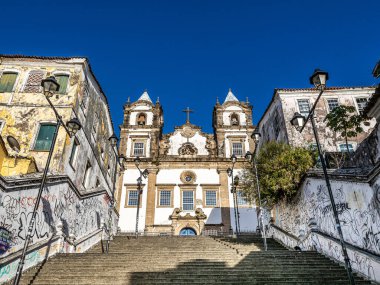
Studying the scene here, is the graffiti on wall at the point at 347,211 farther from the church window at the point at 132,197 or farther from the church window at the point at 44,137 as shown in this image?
the church window at the point at 132,197

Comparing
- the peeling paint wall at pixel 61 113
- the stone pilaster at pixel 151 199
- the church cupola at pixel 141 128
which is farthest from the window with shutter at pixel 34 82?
the church cupola at pixel 141 128

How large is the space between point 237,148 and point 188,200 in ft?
26.2

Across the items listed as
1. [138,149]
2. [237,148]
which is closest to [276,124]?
[237,148]

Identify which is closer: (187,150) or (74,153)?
(74,153)

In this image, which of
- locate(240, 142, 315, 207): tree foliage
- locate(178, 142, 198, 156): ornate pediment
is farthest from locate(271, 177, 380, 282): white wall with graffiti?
locate(178, 142, 198, 156): ornate pediment

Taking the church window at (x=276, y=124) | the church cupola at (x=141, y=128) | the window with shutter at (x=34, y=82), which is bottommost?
the window with shutter at (x=34, y=82)

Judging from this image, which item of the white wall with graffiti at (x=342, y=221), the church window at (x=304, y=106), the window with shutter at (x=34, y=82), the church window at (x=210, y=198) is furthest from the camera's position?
the church window at (x=210, y=198)

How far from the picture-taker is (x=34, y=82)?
17.5 metres

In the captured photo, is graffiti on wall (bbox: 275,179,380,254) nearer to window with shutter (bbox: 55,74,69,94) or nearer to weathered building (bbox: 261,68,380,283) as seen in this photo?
weathered building (bbox: 261,68,380,283)

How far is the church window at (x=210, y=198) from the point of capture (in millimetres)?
27609

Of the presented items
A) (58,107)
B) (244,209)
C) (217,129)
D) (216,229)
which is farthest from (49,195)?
(217,129)

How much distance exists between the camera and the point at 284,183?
591 inches

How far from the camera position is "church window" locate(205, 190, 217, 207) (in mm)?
27609

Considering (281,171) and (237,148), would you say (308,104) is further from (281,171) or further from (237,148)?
(281,171)
